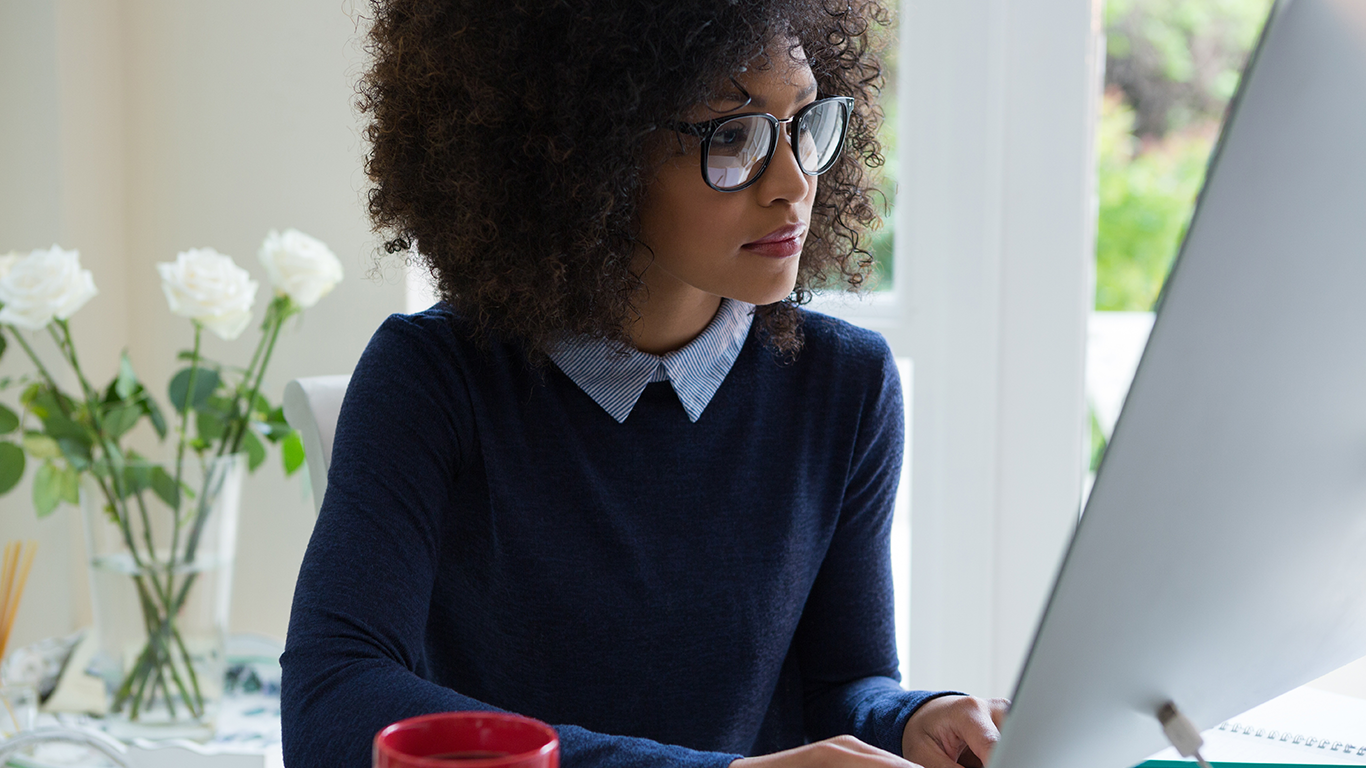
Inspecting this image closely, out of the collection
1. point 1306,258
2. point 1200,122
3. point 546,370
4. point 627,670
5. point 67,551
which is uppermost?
point 1200,122

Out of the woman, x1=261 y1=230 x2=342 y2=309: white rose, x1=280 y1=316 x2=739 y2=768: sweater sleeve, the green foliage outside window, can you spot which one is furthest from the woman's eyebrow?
the green foliage outside window

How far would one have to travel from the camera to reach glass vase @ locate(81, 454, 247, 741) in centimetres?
138

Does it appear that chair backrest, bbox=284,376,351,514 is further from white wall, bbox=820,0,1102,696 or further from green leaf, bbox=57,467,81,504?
A: white wall, bbox=820,0,1102,696

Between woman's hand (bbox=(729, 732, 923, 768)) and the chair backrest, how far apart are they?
56cm

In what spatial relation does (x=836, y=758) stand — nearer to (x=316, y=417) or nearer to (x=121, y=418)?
(x=316, y=417)

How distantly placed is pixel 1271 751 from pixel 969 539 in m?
1.21

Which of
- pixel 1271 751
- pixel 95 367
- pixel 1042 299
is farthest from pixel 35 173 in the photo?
pixel 1271 751

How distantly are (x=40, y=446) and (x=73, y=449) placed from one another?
0.09 metres

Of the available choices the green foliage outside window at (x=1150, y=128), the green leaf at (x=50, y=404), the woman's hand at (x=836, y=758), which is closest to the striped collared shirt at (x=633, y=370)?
the woman's hand at (x=836, y=758)

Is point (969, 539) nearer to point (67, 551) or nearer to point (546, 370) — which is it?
point (546, 370)

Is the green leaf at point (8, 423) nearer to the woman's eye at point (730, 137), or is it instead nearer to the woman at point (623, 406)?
the woman at point (623, 406)

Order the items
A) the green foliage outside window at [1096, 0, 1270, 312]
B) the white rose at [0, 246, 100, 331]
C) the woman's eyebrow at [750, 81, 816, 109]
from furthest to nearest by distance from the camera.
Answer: the green foliage outside window at [1096, 0, 1270, 312] → the white rose at [0, 246, 100, 331] → the woman's eyebrow at [750, 81, 816, 109]

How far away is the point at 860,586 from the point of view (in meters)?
1.11

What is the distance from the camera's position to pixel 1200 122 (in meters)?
5.15
